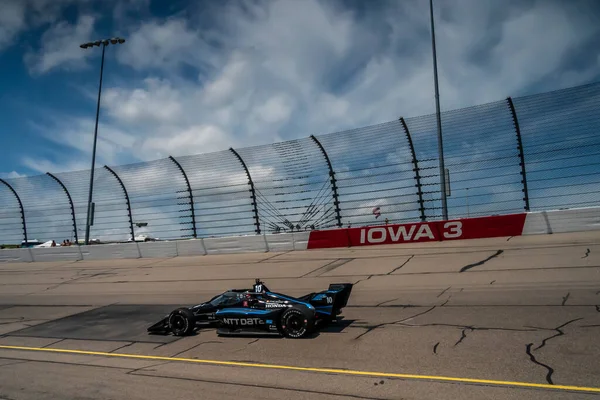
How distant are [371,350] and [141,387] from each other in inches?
125

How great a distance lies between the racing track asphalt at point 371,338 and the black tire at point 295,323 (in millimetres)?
172

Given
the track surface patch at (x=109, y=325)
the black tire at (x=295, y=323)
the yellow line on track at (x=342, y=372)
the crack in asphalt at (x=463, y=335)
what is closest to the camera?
the yellow line on track at (x=342, y=372)

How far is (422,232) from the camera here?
16828mm

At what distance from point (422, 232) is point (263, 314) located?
9755 millimetres

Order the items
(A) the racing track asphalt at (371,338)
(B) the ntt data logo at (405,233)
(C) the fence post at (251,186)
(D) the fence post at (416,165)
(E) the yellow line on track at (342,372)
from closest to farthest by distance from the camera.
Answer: (E) the yellow line on track at (342,372), (A) the racing track asphalt at (371,338), (D) the fence post at (416,165), (B) the ntt data logo at (405,233), (C) the fence post at (251,186)

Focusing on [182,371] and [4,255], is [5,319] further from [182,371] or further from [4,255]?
[4,255]

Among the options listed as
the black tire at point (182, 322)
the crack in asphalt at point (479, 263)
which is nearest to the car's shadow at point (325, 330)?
the black tire at point (182, 322)

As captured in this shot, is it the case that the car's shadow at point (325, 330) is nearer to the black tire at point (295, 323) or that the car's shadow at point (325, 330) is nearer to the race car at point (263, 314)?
the race car at point (263, 314)

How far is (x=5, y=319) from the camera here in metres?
12.5

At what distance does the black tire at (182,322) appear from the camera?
9.11 meters

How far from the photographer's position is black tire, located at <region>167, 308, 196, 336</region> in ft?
29.9

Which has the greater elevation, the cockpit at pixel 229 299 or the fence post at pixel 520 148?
the fence post at pixel 520 148

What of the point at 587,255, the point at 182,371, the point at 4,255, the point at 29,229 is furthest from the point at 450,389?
the point at 4,255

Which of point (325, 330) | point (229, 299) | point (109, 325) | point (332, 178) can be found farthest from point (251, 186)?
point (325, 330)
